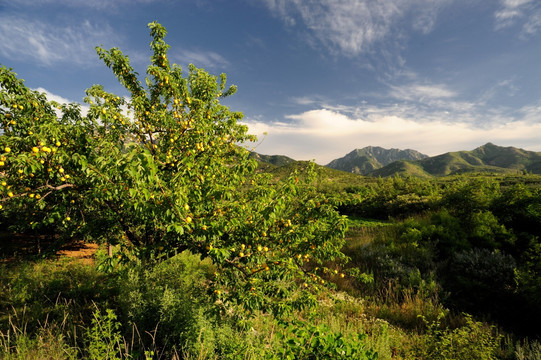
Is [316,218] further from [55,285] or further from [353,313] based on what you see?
[55,285]

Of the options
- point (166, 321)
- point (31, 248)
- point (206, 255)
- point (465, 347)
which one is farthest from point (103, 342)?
point (31, 248)

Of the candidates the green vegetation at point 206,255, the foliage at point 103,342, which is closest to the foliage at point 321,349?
the green vegetation at point 206,255

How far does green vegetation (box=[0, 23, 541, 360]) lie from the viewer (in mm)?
3283

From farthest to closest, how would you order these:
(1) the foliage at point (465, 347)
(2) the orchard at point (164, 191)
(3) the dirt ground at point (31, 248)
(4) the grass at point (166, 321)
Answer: (3) the dirt ground at point (31, 248)
(1) the foliage at point (465, 347)
(4) the grass at point (166, 321)
(2) the orchard at point (164, 191)

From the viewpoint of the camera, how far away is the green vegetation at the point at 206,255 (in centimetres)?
328

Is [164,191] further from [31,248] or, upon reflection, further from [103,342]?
[31,248]

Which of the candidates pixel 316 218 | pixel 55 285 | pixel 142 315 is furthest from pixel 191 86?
pixel 55 285

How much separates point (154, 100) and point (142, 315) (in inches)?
202

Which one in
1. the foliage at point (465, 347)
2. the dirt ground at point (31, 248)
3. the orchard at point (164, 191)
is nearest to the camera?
the orchard at point (164, 191)

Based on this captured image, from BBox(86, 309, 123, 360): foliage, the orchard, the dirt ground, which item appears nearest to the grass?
BBox(86, 309, 123, 360): foliage

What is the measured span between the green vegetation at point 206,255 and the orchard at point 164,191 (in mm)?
37

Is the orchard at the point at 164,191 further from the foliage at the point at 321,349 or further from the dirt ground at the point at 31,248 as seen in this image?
the dirt ground at the point at 31,248

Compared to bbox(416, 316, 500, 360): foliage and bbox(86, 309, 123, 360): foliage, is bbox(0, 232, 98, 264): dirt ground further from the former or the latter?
bbox(416, 316, 500, 360): foliage

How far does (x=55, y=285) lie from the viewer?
6938 mm
